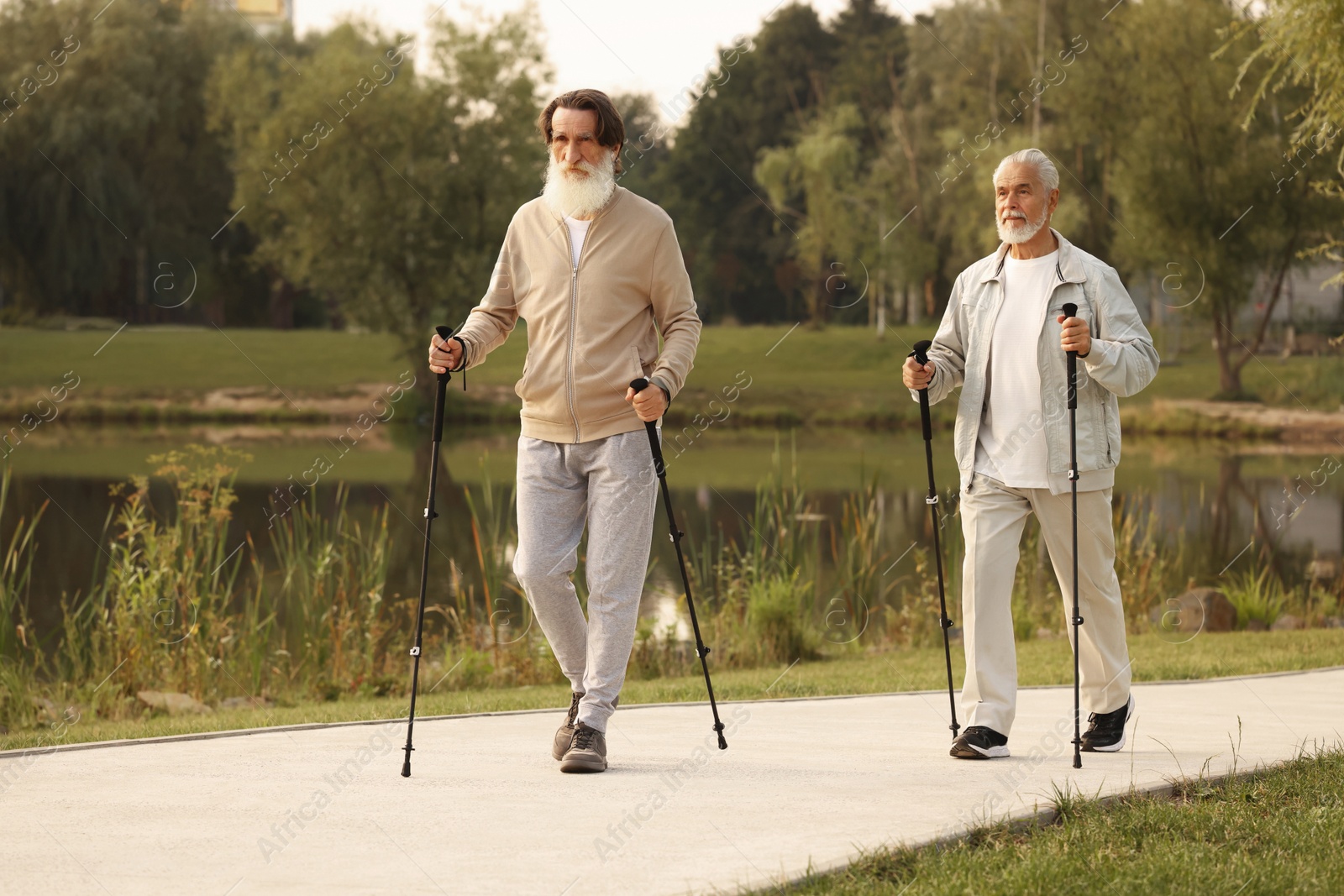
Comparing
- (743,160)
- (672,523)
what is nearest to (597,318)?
(672,523)

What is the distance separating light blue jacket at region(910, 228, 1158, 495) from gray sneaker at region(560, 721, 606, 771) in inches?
61.3

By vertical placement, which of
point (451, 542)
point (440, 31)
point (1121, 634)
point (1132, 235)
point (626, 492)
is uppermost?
point (440, 31)

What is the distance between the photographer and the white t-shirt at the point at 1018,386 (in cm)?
503

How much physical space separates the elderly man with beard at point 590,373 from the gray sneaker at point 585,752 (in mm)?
57

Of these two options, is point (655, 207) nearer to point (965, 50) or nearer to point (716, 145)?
point (965, 50)

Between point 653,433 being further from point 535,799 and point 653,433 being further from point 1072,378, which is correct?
point 1072,378

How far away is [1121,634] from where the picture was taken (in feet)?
16.9

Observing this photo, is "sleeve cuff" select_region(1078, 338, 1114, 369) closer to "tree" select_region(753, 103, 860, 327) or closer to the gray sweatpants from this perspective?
the gray sweatpants

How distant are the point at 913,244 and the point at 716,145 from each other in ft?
53.5

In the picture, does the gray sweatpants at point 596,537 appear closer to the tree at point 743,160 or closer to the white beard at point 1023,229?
the white beard at point 1023,229

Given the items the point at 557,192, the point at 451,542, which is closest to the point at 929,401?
the point at 557,192

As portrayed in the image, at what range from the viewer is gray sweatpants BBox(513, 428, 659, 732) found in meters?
4.85

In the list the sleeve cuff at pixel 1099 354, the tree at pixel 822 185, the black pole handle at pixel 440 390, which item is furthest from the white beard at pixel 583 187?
the tree at pixel 822 185

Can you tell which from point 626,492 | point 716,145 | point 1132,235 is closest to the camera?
point 626,492
